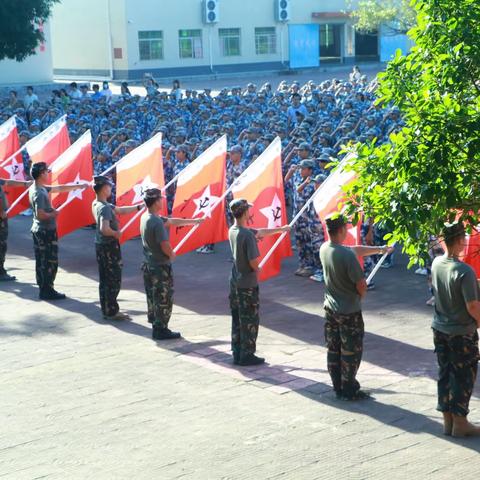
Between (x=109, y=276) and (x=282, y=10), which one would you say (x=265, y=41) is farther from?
(x=109, y=276)

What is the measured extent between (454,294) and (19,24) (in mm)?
32639

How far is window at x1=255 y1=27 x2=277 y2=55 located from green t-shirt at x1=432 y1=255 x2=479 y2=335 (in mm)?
54347

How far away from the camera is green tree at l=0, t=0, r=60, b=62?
36.7 m

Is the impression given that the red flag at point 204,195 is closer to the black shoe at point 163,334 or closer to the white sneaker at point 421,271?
the black shoe at point 163,334

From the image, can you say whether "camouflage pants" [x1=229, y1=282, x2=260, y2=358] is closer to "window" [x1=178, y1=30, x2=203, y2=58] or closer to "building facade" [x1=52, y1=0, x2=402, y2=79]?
"building facade" [x1=52, y1=0, x2=402, y2=79]

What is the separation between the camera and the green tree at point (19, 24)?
3669 centimetres

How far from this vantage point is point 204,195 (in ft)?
42.4

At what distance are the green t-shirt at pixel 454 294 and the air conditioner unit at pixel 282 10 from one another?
2147 inches

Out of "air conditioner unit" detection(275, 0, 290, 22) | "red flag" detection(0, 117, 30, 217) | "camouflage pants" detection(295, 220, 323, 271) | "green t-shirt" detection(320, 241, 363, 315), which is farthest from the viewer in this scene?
"air conditioner unit" detection(275, 0, 290, 22)

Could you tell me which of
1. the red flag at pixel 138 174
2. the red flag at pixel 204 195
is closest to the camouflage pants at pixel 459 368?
the red flag at pixel 204 195

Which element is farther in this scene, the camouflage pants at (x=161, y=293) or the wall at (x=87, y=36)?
the wall at (x=87, y=36)

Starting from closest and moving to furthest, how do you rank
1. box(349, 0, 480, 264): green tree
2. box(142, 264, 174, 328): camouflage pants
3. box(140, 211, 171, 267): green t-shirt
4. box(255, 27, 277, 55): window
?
box(349, 0, 480, 264): green tree, box(140, 211, 171, 267): green t-shirt, box(142, 264, 174, 328): camouflage pants, box(255, 27, 277, 55): window

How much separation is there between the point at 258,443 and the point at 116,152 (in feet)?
37.1

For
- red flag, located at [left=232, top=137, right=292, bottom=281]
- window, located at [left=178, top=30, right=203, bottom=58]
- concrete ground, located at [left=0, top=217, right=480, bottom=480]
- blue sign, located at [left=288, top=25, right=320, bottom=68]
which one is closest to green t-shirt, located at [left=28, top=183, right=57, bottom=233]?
concrete ground, located at [left=0, top=217, right=480, bottom=480]
